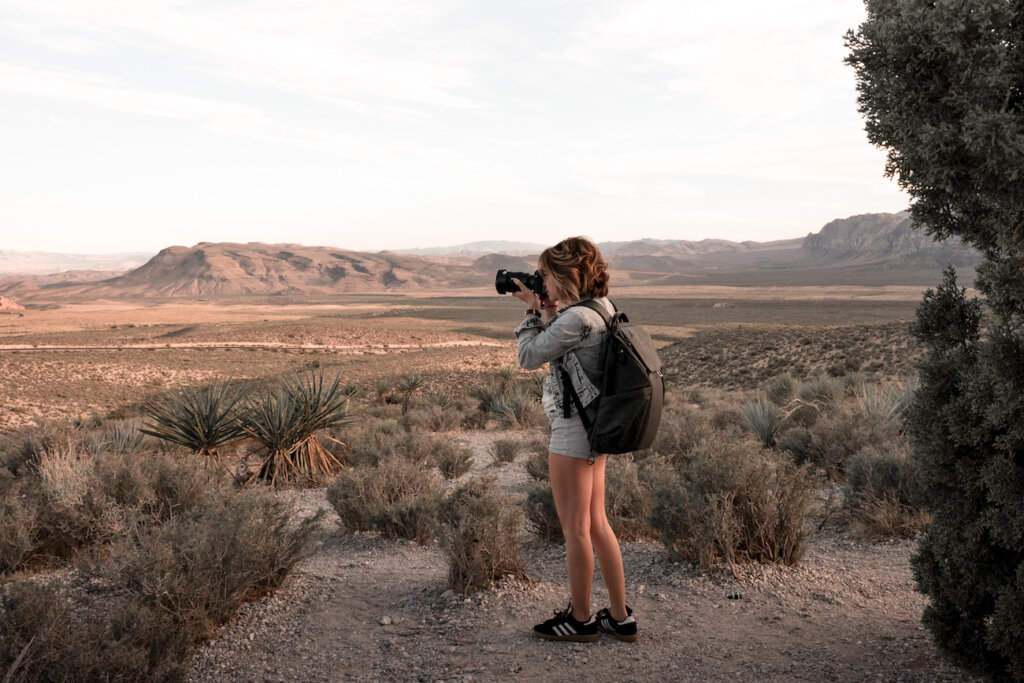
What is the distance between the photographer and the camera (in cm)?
369

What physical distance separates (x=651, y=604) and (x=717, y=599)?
0.41 metres

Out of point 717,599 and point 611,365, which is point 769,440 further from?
point 611,365

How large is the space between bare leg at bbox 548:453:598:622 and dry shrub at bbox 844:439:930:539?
10.5ft

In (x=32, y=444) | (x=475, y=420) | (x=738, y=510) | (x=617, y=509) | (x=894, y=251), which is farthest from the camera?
(x=894, y=251)

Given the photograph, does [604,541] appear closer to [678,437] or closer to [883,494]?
[883,494]

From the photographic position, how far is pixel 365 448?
9.02 metres

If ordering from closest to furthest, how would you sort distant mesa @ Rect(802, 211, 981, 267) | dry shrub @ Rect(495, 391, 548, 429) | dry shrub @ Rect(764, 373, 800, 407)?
dry shrub @ Rect(495, 391, 548, 429)
dry shrub @ Rect(764, 373, 800, 407)
distant mesa @ Rect(802, 211, 981, 267)

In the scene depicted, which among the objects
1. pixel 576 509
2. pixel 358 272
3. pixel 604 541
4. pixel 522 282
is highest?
pixel 358 272

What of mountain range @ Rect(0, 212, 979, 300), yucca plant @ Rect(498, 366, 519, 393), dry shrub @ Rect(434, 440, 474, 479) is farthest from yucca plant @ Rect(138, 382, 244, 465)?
mountain range @ Rect(0, 212, 979, 300)

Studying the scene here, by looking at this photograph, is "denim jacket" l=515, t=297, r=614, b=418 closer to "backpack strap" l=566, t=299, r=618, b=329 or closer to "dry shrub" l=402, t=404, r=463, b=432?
"backpack strap" l=566, t=299, r=618, b=329

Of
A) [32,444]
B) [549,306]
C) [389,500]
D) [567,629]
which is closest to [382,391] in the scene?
[32,444]

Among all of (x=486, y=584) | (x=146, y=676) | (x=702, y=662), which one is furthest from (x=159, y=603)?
(x=702, y=662)

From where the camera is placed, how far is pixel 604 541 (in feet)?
12.2

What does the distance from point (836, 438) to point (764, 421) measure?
1628mm
